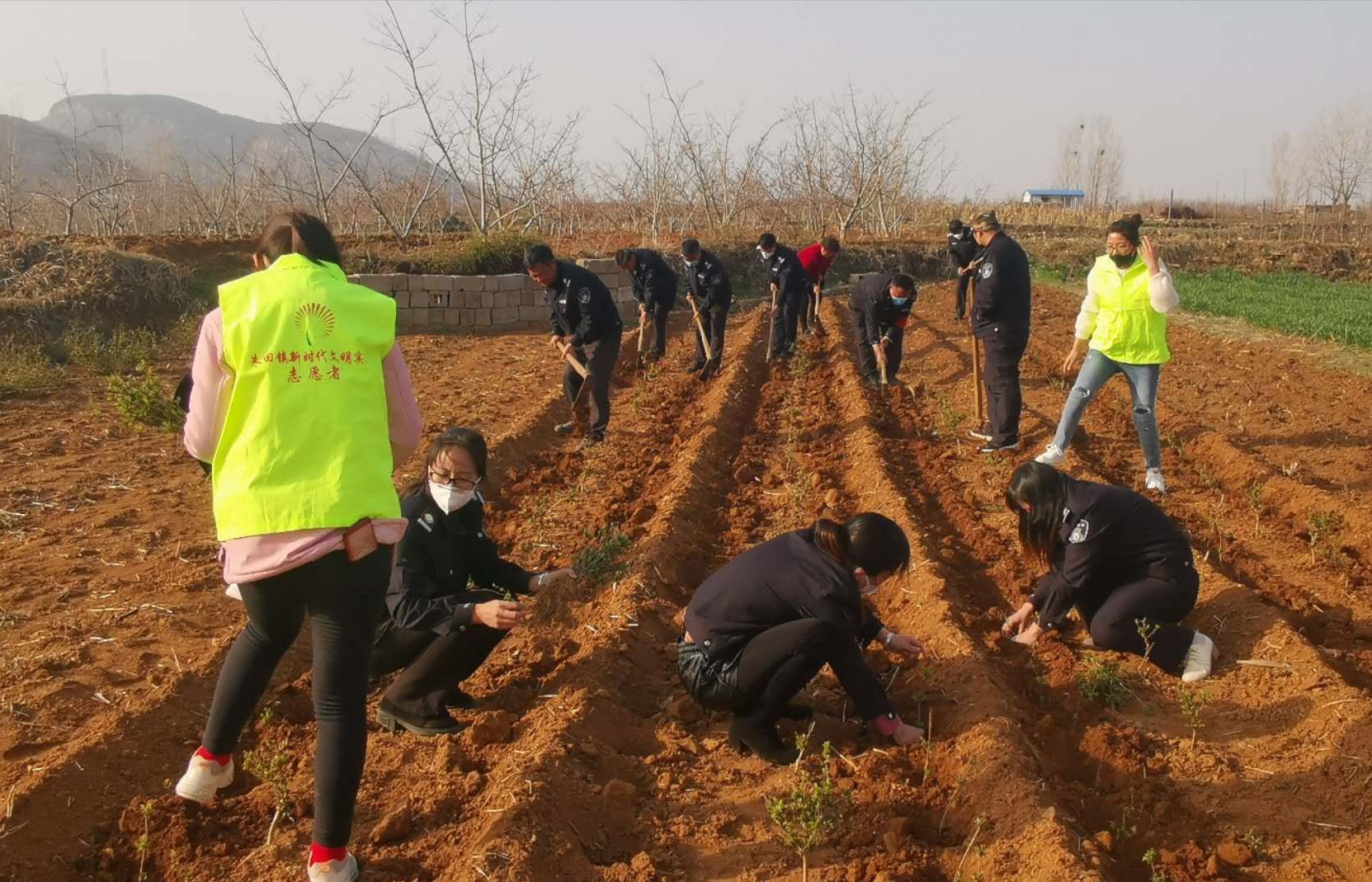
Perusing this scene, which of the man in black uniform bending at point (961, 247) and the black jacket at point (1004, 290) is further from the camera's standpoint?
the man in black uniform bending at point (961, 247)

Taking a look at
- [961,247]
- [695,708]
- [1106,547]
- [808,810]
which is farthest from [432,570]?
[961,247]

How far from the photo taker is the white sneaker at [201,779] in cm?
295

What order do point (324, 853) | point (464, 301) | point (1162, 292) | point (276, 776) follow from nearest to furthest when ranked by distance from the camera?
point (324, 853), point (276, 776), point (1162, 292), point (464, 301)

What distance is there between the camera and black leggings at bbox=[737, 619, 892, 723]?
135 inches

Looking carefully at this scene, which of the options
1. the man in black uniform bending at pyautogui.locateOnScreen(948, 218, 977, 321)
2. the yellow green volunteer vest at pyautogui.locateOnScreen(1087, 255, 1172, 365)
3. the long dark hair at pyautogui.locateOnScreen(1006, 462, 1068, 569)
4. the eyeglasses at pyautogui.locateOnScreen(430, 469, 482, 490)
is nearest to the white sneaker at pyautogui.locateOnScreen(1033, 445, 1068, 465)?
the yellow green volunteer vest at pyautogui.locateOnScreen(1087, 255, 1172, 365)

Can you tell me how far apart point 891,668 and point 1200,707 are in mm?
1162

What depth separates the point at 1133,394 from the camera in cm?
664

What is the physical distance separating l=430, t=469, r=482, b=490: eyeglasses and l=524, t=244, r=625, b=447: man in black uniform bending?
401cm

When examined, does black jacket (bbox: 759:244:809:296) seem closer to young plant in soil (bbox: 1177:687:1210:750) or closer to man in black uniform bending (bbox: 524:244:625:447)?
man in black uniform bending (bbox: 524:244:625:447)

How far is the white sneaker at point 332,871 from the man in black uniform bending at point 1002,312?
6025 millimetres

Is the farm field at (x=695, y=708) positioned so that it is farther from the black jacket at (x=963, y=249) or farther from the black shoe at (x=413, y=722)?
the black jacket at (x=963, y=249)

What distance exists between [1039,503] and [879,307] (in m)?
5.92

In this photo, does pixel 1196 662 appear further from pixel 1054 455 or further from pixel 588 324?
pixel 588 324

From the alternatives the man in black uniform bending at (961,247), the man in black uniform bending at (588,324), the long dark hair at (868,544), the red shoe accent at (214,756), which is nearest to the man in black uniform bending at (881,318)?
the man in black uniform bending at (961,247)
